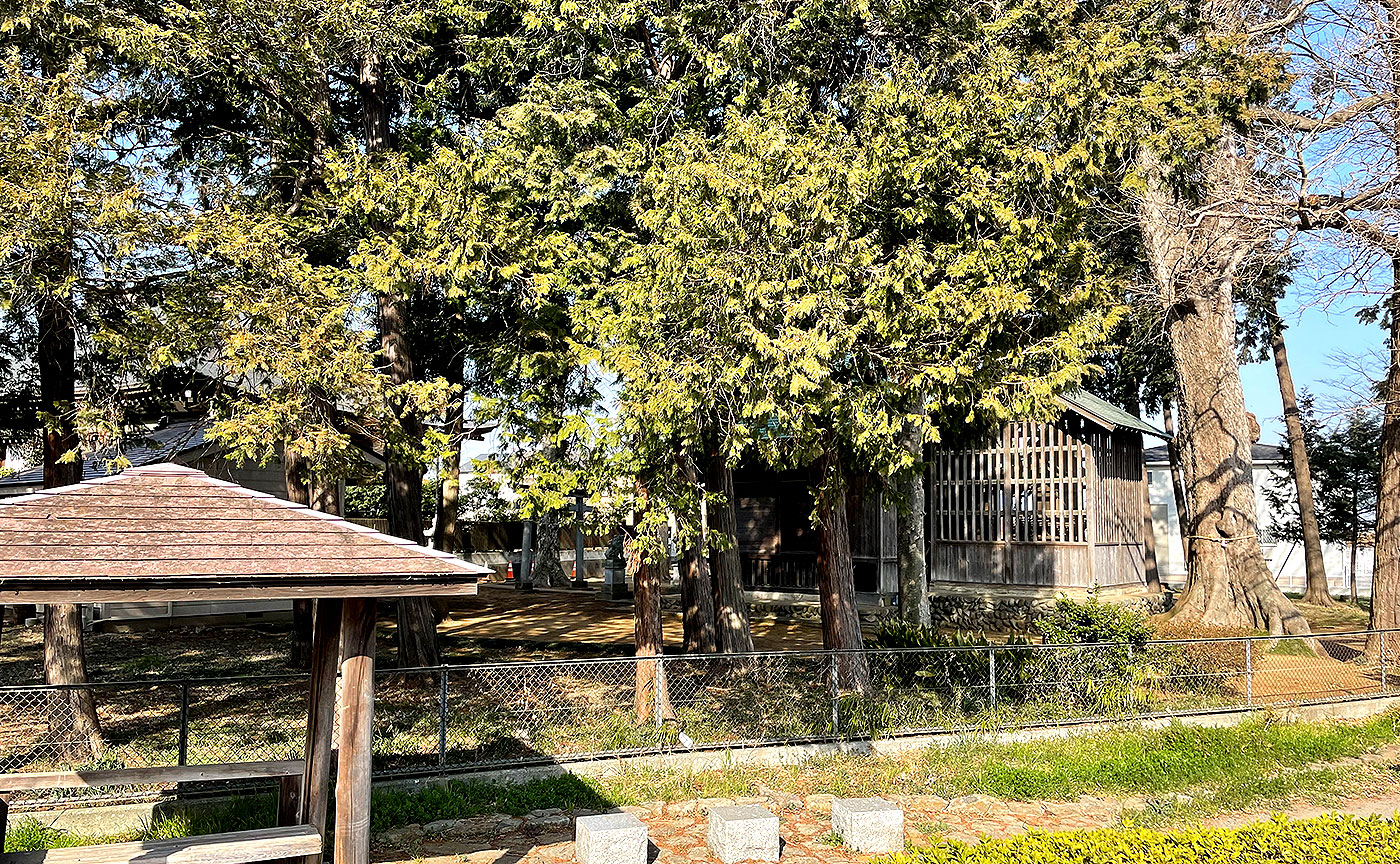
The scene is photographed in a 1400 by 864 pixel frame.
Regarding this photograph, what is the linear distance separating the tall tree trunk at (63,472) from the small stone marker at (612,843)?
5.58 m

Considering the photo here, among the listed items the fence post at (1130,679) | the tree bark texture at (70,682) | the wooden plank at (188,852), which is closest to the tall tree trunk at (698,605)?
the fence post at (1130,679)

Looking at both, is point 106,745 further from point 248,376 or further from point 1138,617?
point 1138,617

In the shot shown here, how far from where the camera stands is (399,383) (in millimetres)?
13625

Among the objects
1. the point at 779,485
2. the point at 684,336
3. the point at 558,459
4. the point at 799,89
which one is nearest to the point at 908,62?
the point at 799,89

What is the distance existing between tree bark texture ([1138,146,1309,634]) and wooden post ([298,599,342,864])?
14.7m

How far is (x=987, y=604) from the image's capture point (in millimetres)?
22766

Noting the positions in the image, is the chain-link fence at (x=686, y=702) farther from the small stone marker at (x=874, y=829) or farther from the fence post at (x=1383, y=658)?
the small stone marker at (x=874, y=829)

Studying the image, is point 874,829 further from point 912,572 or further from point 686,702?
point 912,572

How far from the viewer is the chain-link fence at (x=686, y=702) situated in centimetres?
1048

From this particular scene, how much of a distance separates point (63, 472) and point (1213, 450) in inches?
737

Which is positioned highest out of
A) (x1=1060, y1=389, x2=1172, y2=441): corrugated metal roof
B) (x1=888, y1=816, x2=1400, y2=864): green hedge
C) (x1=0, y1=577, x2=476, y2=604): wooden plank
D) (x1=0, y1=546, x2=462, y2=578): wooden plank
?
(x1=1060, y1=389, x2=1172, y2=441): corrugated metal roof

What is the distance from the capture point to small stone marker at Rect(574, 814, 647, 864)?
7848 mm

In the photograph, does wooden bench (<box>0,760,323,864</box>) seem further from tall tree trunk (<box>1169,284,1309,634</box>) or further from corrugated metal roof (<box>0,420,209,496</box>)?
tall tree trunk (<box>1169,284,1309,634</box>)

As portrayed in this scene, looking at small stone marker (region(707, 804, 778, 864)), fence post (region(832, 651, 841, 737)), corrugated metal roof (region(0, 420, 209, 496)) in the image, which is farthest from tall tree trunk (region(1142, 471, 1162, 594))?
corrugated metal roof (region(0, 420, 209, 496))
